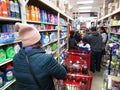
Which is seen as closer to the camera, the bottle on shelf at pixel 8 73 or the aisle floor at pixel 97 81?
the bottle on shelf at pixel 8 73

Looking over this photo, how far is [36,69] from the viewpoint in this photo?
1343 mm

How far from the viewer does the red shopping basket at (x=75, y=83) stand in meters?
1.95

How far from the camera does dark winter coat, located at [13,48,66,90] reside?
4.39 ft

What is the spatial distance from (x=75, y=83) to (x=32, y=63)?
93 cm

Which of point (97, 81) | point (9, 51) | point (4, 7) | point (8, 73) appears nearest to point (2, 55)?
point (9, 51)

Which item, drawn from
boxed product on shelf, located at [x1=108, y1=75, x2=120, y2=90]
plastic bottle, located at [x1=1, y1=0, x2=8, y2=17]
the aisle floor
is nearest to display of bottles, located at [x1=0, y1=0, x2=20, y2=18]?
plastic bottle, located at [x1=1, y1=0, x2=8, y2=17]

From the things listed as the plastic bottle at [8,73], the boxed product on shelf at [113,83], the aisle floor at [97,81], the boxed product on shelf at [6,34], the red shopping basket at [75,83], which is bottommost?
the aisle floor at [97,81]

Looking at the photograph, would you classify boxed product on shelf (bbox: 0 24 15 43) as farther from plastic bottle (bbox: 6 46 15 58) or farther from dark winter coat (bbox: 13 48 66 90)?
dark winter coat (bbox: 13 48 66 90)

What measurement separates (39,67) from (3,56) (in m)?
0.74

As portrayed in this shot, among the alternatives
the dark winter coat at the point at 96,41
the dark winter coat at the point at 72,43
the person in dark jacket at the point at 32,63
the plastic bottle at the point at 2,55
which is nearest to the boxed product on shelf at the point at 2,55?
the plastic bottle at the point at 2,55

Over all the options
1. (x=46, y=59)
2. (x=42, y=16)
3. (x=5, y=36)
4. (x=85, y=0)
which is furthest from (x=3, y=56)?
(x=85, y=0)

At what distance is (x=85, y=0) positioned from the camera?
388 inches

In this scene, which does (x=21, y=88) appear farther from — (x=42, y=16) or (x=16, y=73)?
(x=42, y=16)

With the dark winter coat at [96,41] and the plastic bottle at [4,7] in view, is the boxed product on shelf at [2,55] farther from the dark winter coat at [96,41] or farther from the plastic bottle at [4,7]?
the dark winter coat at [96,41]
